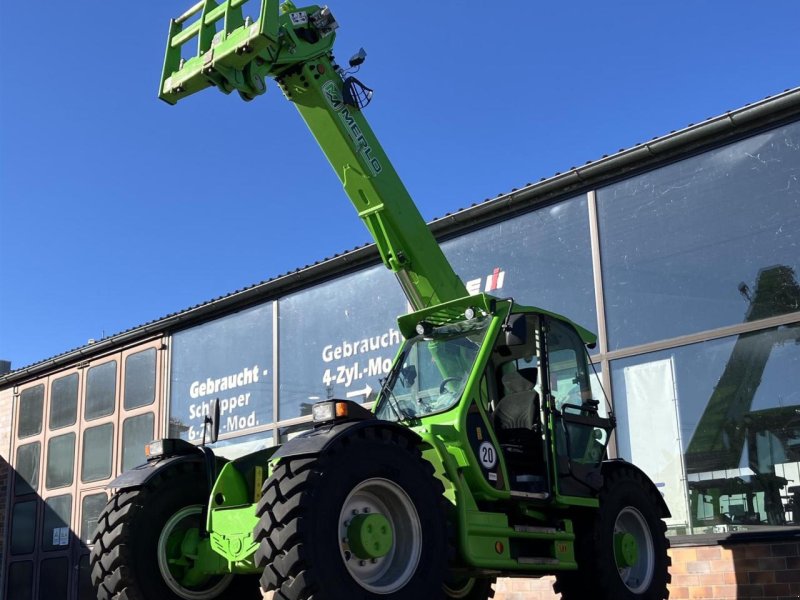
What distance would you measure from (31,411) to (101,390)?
2715mm

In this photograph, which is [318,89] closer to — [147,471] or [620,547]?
[147,471]

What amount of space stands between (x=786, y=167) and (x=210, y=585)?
7102mm

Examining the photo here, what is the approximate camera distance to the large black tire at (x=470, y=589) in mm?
8047

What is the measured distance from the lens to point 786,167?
10172 millimetres

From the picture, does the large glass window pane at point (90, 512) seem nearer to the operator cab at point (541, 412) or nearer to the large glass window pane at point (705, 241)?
the large glass window pane at point (705, 241)

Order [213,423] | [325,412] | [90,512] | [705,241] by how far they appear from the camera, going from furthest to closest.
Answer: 1. [90,512]
2. [705,241]
3. [213,423]
4. [325,412]

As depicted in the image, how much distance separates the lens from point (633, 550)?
8391 mm

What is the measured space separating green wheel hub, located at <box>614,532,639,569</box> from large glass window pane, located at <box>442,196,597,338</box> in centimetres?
353

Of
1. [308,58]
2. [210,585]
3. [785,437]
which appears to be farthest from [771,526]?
[308,58]

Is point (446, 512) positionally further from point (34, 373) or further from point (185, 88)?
point (34, 373)

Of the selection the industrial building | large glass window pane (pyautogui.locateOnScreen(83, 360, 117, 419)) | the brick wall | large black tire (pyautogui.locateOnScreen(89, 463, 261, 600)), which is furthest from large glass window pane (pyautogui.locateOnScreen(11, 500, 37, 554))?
the brick wall

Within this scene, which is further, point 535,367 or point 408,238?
point 408,238

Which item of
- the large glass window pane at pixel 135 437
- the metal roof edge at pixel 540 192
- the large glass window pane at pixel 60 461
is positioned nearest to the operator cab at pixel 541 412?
the metal roof edge at pixel 540 192

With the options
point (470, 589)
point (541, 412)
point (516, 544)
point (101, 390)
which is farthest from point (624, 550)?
point (101, 390)
